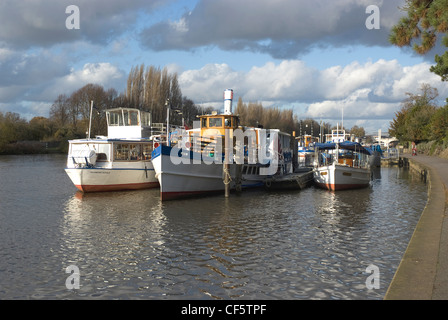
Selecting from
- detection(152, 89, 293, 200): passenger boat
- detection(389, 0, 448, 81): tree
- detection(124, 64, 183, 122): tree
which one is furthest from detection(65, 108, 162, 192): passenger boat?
detection(124, 64, 183, 122): tree

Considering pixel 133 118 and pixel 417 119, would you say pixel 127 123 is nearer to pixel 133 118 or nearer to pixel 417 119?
pixel 133 118

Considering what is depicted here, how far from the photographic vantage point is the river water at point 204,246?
8.90m

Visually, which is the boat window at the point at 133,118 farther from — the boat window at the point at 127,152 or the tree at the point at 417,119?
the tree at the point at 417,119

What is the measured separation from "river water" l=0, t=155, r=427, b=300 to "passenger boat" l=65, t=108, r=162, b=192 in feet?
8.66

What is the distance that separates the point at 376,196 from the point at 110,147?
15.0 metres

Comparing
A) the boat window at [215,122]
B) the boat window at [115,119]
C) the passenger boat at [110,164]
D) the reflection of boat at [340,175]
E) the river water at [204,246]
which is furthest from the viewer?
the boat window at [115,119]

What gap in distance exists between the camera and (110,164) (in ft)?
83.1

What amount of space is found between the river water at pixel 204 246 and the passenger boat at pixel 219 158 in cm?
124

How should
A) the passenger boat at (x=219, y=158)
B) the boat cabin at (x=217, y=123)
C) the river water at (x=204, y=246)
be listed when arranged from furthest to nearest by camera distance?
the boat cabin at (x=217, y=123) < the passenger boat at (x=219, y=158) < the river water at (x=204, y=246)

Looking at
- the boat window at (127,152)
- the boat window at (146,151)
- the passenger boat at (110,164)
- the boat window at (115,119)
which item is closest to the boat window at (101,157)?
the passenger boat at (110,164)

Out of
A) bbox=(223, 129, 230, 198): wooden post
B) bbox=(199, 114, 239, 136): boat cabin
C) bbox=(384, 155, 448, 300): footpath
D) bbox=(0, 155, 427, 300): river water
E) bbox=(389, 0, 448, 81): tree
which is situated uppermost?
bbox=(389, 0, 448, 81): tree

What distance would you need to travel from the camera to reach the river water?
8.90 m

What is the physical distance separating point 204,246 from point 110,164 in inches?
569

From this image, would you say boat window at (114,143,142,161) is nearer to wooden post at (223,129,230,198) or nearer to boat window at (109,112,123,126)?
boat window at (109,112,123,126)
